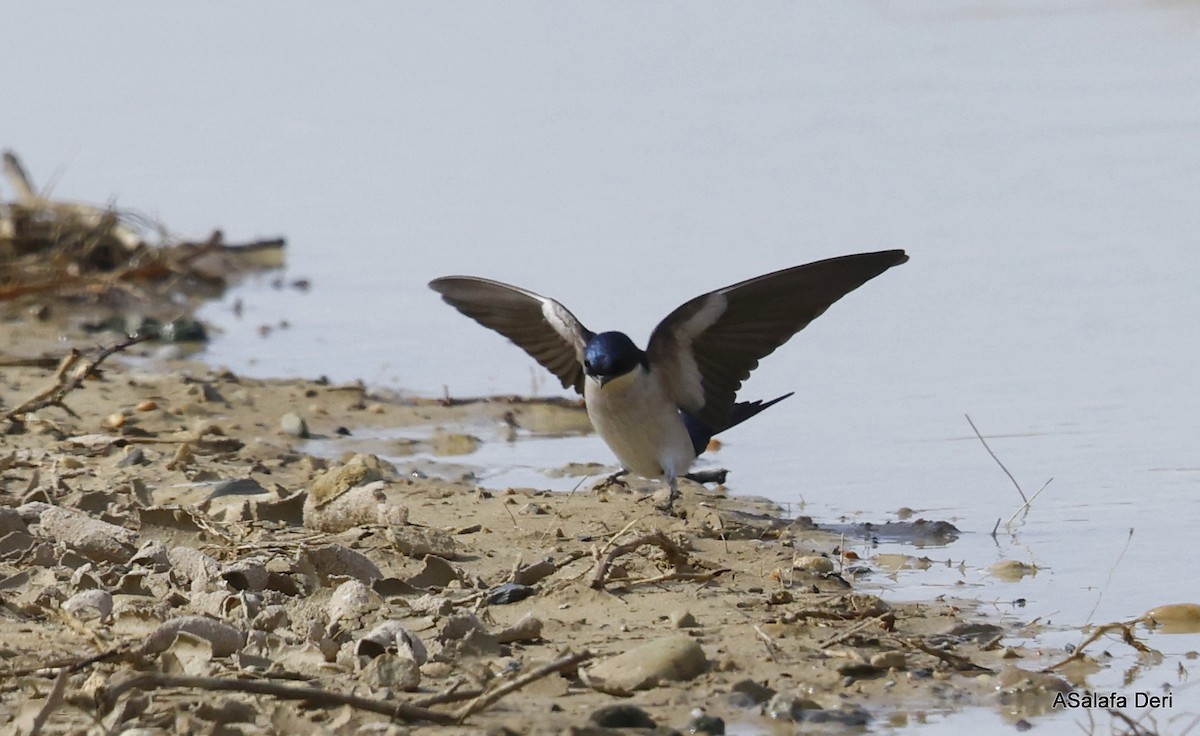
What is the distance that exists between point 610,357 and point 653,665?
6.70 ft

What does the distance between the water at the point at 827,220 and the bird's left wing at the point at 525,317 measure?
1.23ft

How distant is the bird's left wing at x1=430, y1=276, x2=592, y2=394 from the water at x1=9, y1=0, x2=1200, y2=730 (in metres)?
0.37

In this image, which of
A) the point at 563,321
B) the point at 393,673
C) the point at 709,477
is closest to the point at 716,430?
the point at 709,477

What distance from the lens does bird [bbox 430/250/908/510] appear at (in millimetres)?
5426

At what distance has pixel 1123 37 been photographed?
1324cm

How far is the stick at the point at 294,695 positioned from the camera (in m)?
3.17

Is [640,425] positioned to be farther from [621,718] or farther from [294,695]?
[294,695]

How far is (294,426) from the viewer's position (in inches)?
265

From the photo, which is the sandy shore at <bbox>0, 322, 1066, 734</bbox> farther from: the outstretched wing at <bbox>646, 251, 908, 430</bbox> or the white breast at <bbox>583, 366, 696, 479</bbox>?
the outstretched wing at <bbox>646, 251, 908, 430</bbox>

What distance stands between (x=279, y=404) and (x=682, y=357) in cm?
199

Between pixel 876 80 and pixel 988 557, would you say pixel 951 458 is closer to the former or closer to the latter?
pixel 988 557

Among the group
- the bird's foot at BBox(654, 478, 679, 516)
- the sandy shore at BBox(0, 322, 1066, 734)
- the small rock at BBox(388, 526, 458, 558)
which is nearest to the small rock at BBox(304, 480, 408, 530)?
the sandy shore at BBox(0, 322, 1066, 734)

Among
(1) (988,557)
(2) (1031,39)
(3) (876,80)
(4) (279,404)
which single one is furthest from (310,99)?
(1) (988,557)

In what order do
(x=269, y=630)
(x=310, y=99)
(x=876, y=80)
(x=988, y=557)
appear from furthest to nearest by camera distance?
(x=310, y=99) → (x=876, y=80) → (x=988, y=557) → (x=269, y=630)
